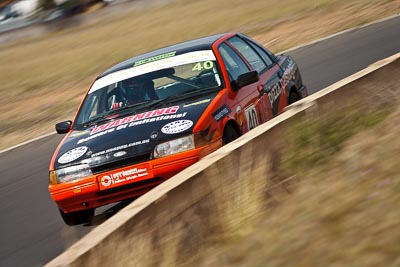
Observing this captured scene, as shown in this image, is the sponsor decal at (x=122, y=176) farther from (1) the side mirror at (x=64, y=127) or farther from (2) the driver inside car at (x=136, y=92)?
(1) the side mirror at (x=64, y=127)

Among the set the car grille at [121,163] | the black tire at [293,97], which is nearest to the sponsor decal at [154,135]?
the car grille at [121,163]

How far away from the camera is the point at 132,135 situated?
24.6 feet

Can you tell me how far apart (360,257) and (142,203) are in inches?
55.7

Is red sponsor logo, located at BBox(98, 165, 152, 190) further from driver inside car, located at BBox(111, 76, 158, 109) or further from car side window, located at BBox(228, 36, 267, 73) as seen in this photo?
car side window, located at BBox(228, 36, 267, 73)

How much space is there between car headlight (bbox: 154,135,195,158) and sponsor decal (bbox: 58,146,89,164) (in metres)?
0.68

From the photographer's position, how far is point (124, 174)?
24.0 feet

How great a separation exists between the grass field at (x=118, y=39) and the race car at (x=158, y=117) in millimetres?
6419

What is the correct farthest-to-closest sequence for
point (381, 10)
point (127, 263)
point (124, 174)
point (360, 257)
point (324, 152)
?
point (381, 10)
point (124, 174)
point (324, 152)
point (127, 263)
point (360, 257)

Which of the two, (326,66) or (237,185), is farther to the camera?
(326,66)

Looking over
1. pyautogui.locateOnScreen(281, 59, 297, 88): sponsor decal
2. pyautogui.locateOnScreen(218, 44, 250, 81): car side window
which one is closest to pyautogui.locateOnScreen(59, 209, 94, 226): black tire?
pyautogui.locateOnScreen(218, 44, 250, 81): car side window

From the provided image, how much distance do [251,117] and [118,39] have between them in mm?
23724

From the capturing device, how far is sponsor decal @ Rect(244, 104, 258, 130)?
26.8 ft

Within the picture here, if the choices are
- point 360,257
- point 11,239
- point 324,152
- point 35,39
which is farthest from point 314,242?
point 35,39

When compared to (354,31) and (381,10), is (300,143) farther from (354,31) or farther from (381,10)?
(381,10)
